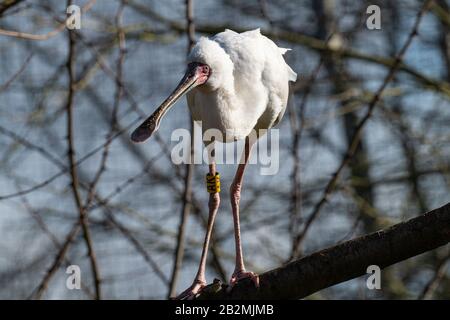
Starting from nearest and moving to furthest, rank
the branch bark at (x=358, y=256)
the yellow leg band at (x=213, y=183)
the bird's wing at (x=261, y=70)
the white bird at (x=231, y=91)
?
the branch bark at (x=358, y=256) < the white bird at (x=231, y=91) < the bird's wing at (x=261, y=70) < the yellow leg band at (x=213, y=183)

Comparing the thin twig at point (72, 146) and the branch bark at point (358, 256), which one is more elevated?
the thin twig at point (72, 146)

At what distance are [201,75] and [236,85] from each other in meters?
0.25

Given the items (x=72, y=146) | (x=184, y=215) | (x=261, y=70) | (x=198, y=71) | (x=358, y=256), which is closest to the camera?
(x=358, y=256)

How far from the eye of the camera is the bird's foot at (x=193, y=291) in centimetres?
442

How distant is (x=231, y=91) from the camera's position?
4648mm

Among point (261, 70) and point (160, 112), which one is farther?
point (261, 70)

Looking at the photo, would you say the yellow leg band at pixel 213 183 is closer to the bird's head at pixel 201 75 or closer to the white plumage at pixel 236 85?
the white plumage at pixel 236 85

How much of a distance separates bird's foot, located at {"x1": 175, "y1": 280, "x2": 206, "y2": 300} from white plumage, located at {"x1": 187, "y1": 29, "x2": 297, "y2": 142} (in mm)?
628

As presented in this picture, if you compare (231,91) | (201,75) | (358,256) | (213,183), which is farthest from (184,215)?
(358,256)

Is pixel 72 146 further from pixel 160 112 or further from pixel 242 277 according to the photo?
pixel 242 277

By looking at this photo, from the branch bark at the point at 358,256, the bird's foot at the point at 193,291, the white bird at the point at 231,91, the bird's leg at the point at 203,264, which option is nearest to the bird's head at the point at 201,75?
the white bird at the point at 231,91

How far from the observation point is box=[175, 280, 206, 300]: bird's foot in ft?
14.5
